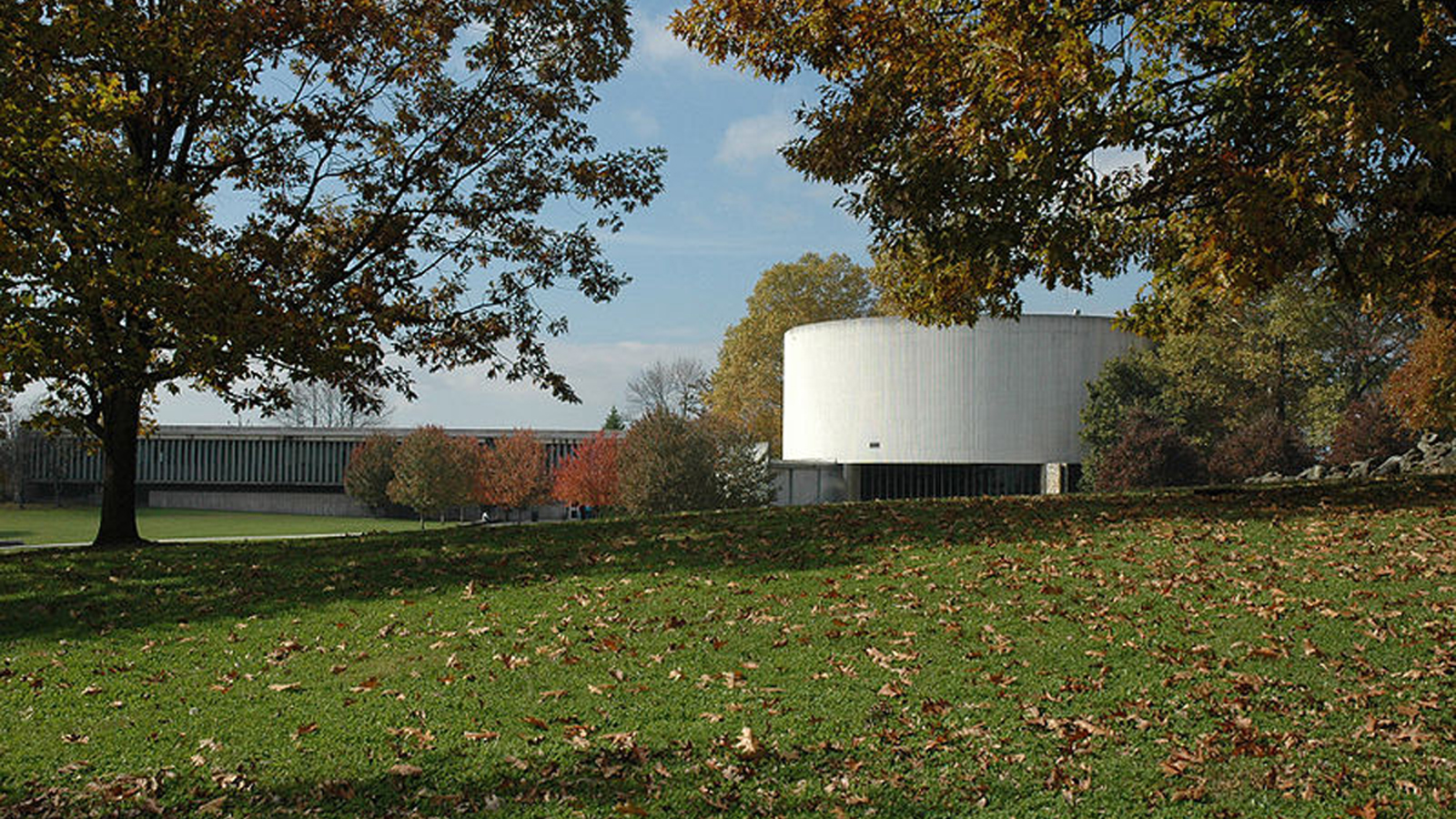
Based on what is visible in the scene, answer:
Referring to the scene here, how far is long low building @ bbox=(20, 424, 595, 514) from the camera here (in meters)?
75.8

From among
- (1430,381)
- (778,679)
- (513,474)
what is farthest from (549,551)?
(513,474)

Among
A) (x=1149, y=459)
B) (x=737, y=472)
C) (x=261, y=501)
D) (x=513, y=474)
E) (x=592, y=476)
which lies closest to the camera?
(x=737, y=472)

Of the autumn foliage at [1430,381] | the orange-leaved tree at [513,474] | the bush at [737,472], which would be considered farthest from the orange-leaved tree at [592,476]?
the autumn foliage at [1430,381]

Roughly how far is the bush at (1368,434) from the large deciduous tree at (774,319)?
90.4ft

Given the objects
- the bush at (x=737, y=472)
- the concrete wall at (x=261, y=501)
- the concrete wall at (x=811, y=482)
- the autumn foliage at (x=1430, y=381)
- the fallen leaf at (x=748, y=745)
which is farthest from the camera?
the concrete wall at (x=261, y=501)

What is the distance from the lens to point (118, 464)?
61.6ft

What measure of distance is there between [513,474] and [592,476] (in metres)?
7.16

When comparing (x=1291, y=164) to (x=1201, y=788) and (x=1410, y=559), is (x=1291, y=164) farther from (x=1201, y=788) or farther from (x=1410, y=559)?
(x=1201, y=788)

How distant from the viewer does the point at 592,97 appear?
20.1 metres

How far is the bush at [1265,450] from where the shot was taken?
138 feet

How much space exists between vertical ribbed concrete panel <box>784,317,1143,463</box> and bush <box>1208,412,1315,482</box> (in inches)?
356

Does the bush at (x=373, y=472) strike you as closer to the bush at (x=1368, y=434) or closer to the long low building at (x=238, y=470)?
the long low building at (x=238, y=470)

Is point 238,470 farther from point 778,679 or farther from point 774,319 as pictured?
point 778,679

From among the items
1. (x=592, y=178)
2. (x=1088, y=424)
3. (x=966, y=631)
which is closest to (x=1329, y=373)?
(x=1088, y=424)
